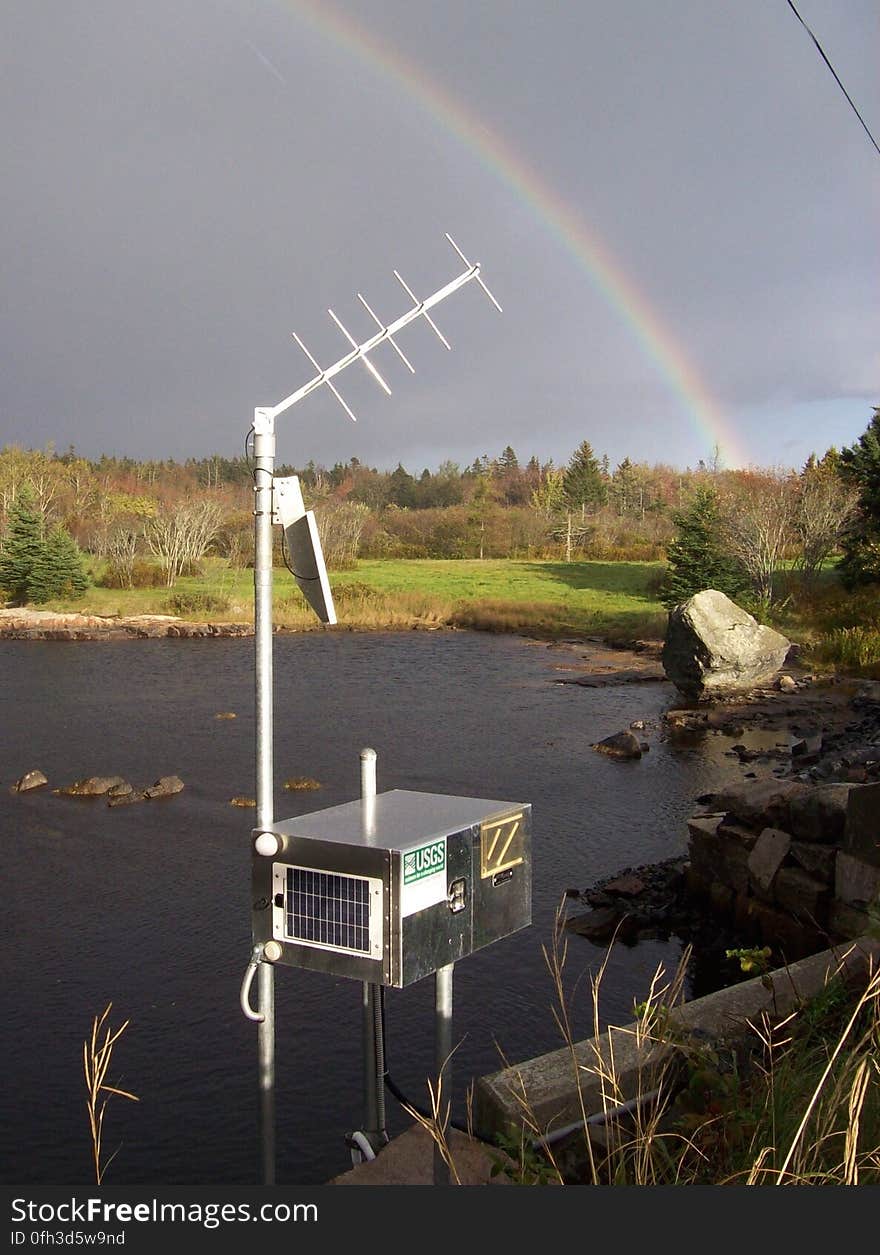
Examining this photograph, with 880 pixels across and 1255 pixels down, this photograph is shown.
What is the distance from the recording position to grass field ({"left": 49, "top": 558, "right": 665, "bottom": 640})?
3728 centimetres

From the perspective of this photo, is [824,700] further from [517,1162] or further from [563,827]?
[517,1162]

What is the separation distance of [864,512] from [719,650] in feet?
31.2

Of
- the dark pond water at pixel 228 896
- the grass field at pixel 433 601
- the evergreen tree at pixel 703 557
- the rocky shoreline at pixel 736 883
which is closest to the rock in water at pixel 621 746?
the dark pond water at pixel 228 896

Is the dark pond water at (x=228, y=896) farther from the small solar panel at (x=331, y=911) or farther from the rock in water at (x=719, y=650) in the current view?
the small solar panel at (x=331, y=911)

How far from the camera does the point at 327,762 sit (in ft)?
55.6

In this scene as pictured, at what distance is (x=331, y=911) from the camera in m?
→ 3.81

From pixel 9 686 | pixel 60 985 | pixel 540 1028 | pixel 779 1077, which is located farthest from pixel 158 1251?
pixel 9 686

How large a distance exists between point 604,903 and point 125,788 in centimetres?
711

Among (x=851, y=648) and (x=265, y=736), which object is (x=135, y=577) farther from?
(x=265, y=736)

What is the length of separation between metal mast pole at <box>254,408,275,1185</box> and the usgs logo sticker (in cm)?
69

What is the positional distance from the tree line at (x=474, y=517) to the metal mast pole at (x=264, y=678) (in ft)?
0.64

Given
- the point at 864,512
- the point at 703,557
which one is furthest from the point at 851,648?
the point at 703,557

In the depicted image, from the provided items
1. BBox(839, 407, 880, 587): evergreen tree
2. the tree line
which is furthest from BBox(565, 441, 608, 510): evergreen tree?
BBox(839, 407, 880, 587): evergreen tree

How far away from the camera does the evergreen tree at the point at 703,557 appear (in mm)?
32594
